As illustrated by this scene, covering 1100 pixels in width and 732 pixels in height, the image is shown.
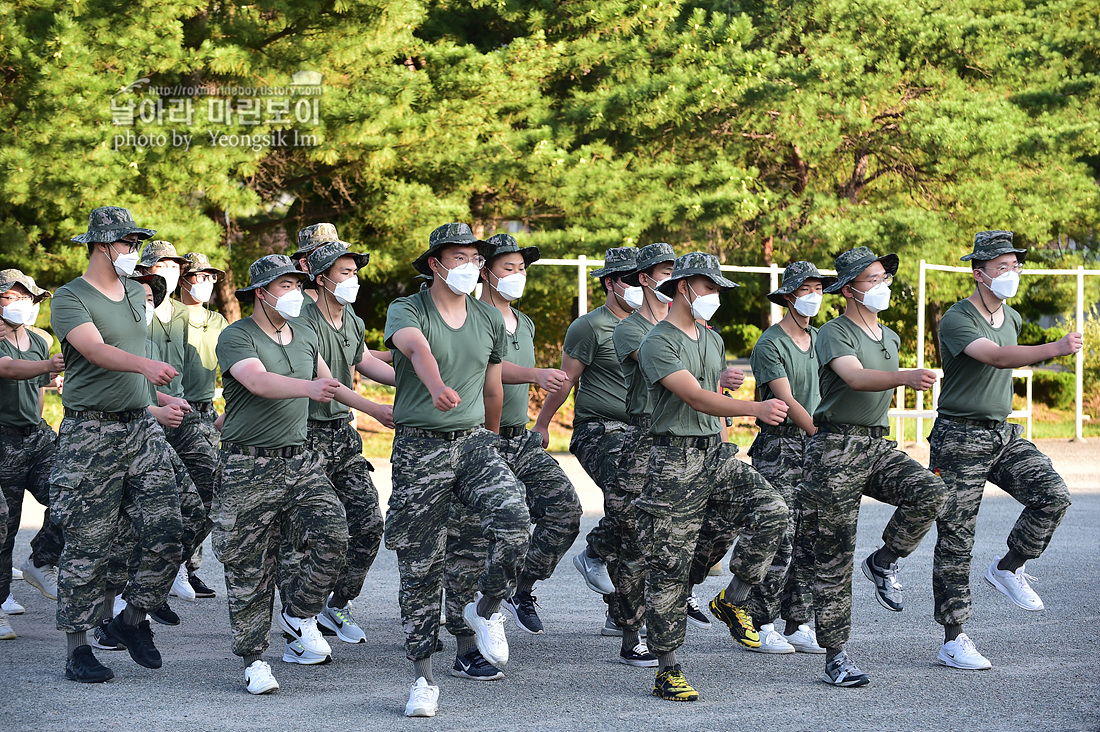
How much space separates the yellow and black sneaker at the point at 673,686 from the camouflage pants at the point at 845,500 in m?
0.78

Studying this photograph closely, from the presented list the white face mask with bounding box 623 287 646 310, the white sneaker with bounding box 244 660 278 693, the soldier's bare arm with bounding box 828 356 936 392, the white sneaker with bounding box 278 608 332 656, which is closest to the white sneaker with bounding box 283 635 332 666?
the white sneaker with bounding box 278 608 332 656

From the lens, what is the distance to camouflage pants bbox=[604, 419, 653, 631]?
6914mm

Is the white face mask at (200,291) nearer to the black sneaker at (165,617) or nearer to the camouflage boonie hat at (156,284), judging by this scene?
the camouflage boonie hat at (156,284)

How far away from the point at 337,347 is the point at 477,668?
2142 millimetres

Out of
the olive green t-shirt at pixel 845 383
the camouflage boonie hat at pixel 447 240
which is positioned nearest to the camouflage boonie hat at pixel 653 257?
A: the olive green t-shirt at pixel 845 383

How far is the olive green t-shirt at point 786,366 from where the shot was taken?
24.6ft

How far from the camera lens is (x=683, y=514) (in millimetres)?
6141

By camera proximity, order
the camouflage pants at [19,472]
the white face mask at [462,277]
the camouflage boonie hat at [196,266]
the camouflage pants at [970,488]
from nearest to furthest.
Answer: the white face mask at [462,277], the camouflage pants at [970,488], the camouflage pants at [19,472], the camouflage boonie hat at [196,266]

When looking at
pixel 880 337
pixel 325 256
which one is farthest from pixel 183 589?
pixel 880 337

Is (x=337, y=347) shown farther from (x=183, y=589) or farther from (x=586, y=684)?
(x=586, y=684)

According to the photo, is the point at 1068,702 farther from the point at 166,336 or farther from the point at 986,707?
the point at 166,336

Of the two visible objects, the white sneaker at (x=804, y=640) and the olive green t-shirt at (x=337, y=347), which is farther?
the olive green t-shirt at (x=337, y=347)

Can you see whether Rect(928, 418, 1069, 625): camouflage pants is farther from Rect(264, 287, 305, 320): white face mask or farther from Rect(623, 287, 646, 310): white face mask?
Rect(264, 287, 305, 320): white face mask

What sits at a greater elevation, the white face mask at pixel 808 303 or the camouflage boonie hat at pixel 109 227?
the camouflage boonie hat at pixel 109 227
